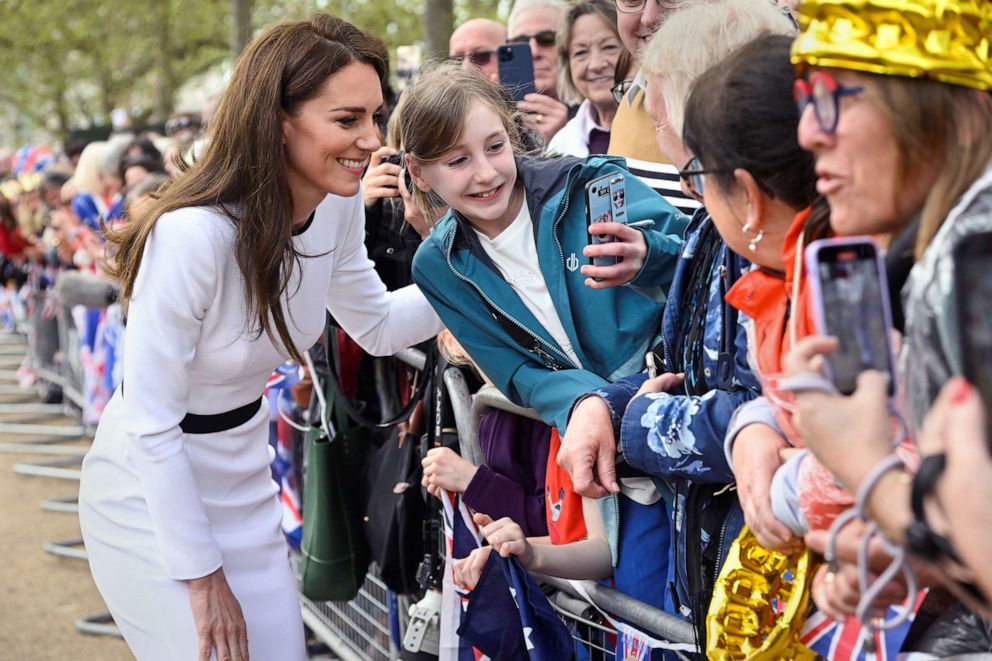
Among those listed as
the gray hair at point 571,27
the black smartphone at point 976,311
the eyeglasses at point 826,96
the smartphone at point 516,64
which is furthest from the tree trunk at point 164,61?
the black smartphone at point 976,311

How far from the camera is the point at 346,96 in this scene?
314 cm

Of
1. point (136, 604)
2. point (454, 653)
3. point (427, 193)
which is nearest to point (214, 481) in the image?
point (136, 604)

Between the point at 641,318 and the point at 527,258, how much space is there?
353 millimetres

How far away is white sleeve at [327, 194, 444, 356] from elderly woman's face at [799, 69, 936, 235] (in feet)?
6.80

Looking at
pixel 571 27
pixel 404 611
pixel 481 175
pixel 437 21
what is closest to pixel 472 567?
pixel 481 175

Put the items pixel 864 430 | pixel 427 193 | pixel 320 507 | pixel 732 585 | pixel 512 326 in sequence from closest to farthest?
pixel 864 430
pixel 732 585
pixel 512 326
pixel 427 193
pixel 320 507

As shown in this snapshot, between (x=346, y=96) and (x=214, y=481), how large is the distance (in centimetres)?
107

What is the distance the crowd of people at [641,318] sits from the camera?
158cm

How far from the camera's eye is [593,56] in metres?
4.80

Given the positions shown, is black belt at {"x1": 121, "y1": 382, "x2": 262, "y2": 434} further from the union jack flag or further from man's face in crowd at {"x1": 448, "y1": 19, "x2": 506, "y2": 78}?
man's face in crowd at {"x1": 448, "y1": 19, "x2": 506, "y2": 78}

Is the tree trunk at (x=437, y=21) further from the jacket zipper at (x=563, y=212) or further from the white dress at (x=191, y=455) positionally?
the jacket zipper at (x=563, y=212)

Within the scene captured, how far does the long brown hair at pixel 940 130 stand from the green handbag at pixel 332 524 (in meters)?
2.94

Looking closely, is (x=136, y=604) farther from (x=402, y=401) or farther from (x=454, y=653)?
(x=402, y=401)

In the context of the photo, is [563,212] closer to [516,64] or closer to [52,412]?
[516,64]
